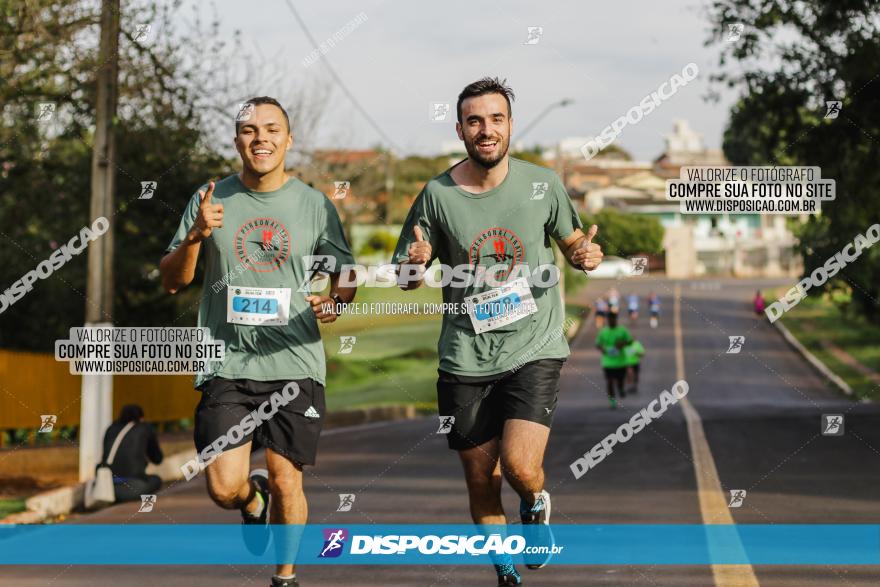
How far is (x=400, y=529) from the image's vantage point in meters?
11.5

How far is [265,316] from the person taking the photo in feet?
23.9

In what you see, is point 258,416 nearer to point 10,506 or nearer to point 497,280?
point 497,280

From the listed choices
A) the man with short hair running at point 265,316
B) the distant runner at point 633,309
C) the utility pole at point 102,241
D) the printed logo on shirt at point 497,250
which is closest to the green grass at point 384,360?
the distant runner at point 633,309

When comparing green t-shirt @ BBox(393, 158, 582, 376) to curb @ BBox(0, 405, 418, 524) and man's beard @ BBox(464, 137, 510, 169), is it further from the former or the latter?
curb @ BBox(0, 405, 418, 524)

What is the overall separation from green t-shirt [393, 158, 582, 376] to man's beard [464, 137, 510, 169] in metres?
0.15

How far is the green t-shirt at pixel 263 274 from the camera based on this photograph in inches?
287

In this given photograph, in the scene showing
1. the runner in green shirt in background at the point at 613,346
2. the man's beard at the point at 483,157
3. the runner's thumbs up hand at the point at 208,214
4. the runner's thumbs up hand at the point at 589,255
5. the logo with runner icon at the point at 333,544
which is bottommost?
the logo with runner icon at the point at 333,544

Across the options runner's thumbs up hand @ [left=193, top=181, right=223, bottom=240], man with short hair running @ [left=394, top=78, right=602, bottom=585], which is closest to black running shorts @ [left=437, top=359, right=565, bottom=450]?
man with short hair running @ [left=394, top=78, right=602, bottom=585]

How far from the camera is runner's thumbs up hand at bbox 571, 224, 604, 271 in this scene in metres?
7.20

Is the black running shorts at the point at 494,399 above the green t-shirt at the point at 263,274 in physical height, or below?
below

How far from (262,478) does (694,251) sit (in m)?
96.5

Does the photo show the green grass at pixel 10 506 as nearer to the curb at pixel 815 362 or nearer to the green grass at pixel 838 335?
the green grass at pixel 838 335

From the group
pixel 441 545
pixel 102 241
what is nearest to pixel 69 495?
pixel 102 241

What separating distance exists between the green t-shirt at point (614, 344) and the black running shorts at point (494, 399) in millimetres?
19662
